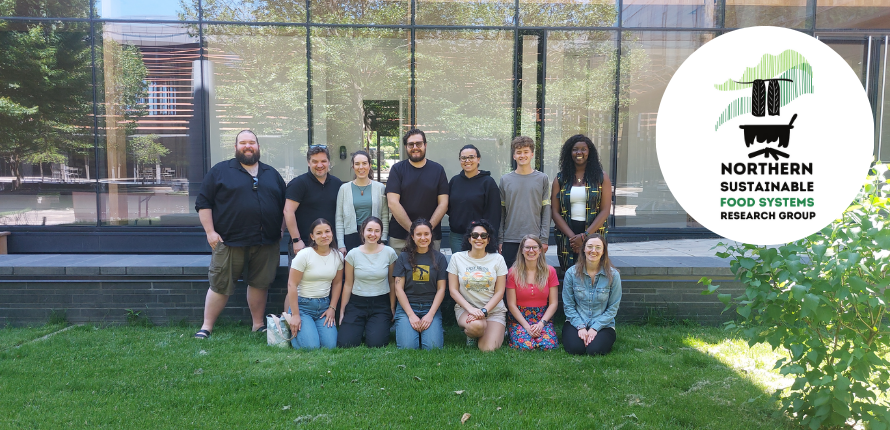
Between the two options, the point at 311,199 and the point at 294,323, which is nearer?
the point at 294,323

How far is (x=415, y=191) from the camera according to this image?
16.5ft

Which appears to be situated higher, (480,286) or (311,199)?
(311,199)

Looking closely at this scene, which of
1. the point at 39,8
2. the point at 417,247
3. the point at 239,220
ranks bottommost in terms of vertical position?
the point at 417,247

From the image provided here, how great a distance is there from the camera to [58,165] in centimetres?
851

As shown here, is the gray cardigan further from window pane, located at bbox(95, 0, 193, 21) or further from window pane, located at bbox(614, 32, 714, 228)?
window pane, located at bbox(614, 32, 714, 228)

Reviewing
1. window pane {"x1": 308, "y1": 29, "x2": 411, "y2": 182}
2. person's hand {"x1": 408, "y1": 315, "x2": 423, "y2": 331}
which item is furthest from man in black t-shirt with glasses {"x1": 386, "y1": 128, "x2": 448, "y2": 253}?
window pane {"x1": 308, "y1": 29, "x2": 411, "y2": 182}

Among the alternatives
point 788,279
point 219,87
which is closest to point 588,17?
point 219,87

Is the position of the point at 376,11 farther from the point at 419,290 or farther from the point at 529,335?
the point at 529,335

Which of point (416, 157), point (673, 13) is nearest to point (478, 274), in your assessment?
point (416, 157)

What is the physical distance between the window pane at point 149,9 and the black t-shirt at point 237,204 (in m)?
4.87

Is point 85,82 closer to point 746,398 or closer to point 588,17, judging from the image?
point 588,17

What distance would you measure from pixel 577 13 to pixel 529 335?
643cm

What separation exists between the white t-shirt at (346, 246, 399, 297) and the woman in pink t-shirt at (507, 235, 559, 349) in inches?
42.6

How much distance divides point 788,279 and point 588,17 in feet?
24.5
